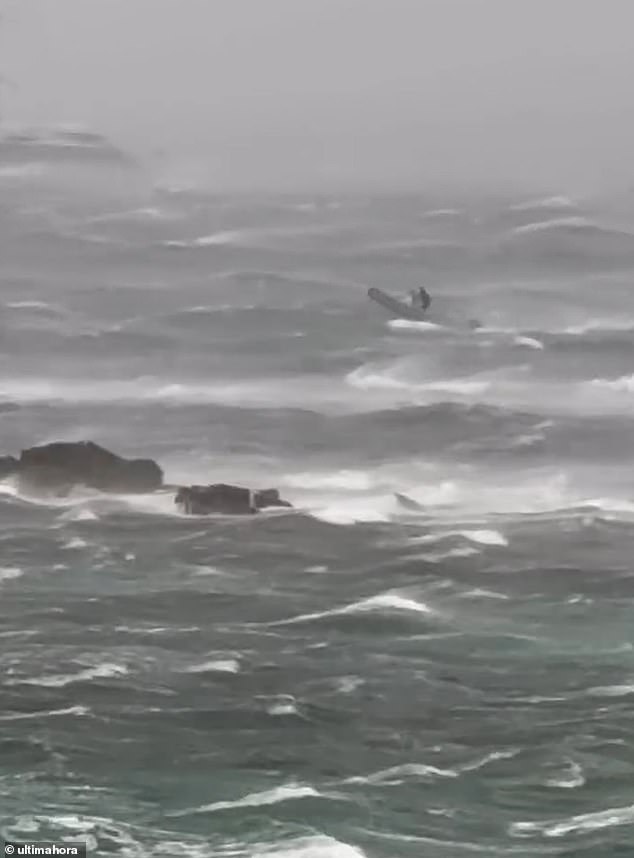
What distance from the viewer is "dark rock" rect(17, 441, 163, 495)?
17.8 meters

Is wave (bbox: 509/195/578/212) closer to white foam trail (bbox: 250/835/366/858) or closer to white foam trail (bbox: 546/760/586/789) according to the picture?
white foam trail (bbox: 546/760/586/789)

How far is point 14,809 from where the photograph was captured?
48.5 ft

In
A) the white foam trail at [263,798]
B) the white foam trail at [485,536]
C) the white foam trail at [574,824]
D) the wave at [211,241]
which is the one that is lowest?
the white foam trail at [574,824]

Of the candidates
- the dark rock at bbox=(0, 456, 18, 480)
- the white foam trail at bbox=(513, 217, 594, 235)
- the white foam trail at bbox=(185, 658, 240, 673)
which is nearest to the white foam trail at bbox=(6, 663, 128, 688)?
the white foam trail at bbox=(185, 658, 240, 673)

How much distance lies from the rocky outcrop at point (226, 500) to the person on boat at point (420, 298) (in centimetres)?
271

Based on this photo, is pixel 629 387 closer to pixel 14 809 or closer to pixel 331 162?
pixel 331 162

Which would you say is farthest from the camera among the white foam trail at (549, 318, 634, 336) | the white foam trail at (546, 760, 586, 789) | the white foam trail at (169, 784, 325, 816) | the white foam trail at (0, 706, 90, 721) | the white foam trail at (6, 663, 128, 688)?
the white foam trail at (549, 318, 634, 336)

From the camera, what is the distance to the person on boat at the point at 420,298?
18.5 metres

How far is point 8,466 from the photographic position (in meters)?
18.0

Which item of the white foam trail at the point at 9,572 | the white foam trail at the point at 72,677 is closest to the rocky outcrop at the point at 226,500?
the white foam trail at the point at 9,572

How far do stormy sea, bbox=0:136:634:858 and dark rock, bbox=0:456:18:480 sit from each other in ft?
0.46

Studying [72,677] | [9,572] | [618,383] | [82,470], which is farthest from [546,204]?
[72,677]

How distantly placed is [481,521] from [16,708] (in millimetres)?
5054

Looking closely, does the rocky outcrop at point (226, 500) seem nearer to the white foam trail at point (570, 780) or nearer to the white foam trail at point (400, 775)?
the white foam trail at point (400, 775)
